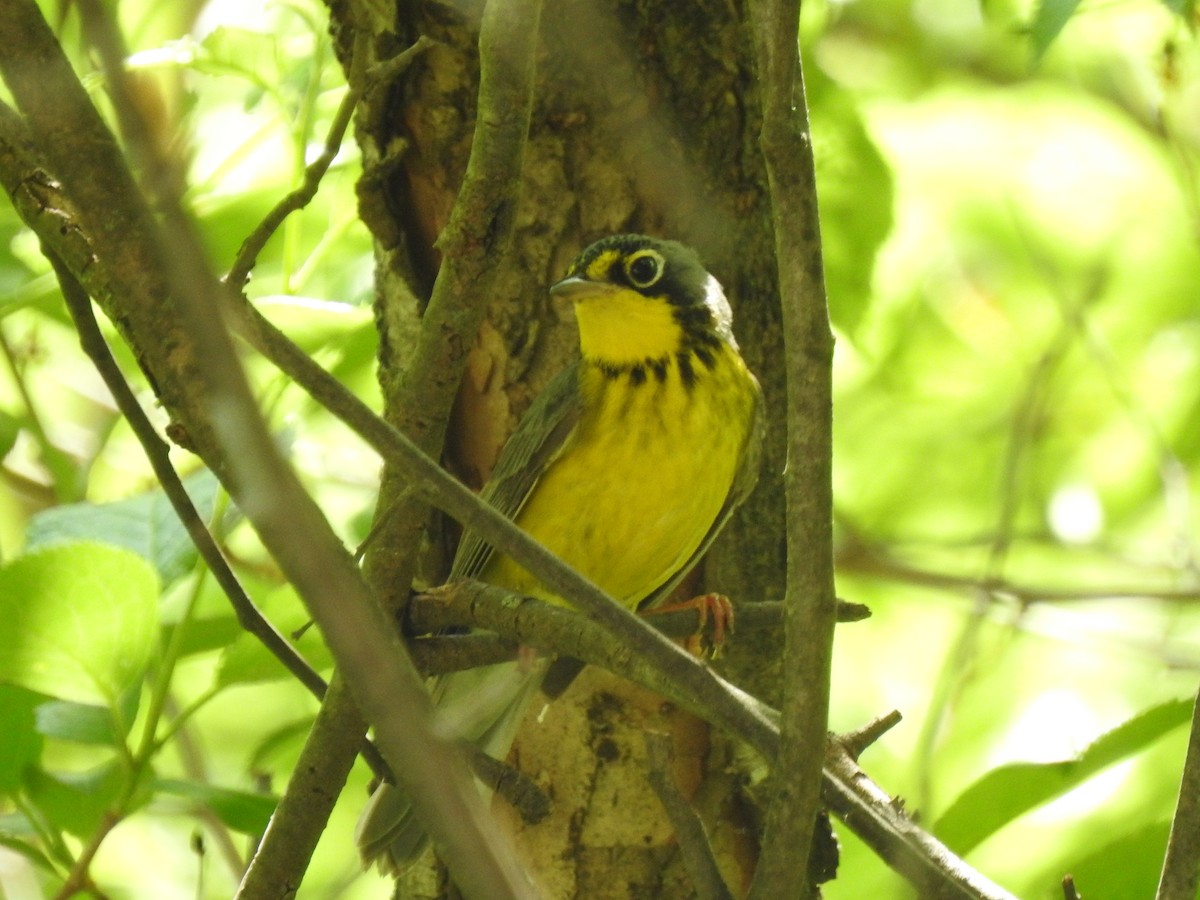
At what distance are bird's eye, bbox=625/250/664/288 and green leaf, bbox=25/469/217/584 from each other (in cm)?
144

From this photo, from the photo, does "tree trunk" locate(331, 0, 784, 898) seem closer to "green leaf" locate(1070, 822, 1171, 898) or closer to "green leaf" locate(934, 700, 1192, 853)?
"green leaf" locate(934, 700, 1192, 853)

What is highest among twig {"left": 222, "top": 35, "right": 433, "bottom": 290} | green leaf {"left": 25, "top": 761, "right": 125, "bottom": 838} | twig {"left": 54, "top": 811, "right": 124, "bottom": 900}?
twig {"left": 222, "top": 35, "right": 433, "bottom": 290}

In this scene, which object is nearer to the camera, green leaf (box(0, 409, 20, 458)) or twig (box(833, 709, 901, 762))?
twig (box(833, 709, 901, 762))

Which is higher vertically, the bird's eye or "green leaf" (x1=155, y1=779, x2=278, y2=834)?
the bird's eye

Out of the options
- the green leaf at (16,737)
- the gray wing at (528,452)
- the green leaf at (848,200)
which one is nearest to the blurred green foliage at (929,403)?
the green leaf at (848,200)

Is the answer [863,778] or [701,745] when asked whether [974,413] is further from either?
[863,778]

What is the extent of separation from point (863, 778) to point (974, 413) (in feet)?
11.0

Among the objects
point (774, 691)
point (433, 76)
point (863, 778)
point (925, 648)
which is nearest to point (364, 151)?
point (433, 76)

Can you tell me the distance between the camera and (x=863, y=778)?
292 centimetres

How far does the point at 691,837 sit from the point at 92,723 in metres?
1.37

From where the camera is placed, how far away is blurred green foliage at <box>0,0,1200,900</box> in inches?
149

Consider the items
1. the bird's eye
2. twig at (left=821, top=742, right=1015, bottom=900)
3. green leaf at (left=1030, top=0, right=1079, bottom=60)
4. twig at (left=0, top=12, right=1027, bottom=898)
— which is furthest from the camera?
the bird's eye

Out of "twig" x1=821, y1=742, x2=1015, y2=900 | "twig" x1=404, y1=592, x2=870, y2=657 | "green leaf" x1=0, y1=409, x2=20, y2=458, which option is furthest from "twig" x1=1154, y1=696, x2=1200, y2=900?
"green leaf" x1=0, y1=409, x2=20, y2=458

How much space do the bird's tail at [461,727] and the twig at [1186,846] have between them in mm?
1690
